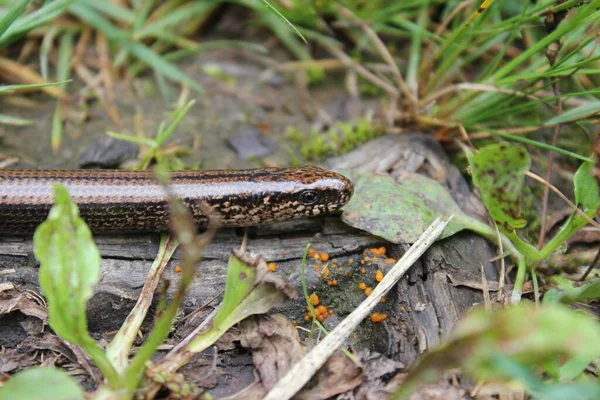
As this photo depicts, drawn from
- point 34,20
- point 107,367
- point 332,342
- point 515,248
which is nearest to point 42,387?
point 107,367

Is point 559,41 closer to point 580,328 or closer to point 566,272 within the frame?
point 566,272

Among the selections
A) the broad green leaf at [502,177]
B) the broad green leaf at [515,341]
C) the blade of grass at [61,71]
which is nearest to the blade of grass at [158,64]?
the blade of grass at [61,71]

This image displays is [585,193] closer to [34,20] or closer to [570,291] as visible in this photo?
[570,291]

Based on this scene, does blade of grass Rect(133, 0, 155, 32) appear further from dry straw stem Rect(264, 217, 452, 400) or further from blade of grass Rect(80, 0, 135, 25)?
dry straw stem Rect(264, 217, 452, 400)

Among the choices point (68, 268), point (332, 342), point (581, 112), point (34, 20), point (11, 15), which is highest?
point (34, 20)

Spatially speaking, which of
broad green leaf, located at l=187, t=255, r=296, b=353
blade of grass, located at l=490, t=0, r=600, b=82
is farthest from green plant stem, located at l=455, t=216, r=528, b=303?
broad green leaf, located at l=187, t=255, r=296, b=353

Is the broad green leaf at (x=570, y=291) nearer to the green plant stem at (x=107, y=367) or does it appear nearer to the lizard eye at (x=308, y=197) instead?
the lizard eye at (x=308, y=197)

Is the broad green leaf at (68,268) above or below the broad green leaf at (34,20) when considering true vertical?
below
